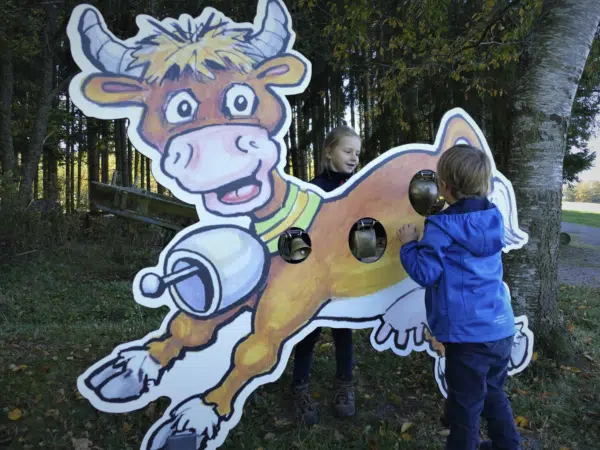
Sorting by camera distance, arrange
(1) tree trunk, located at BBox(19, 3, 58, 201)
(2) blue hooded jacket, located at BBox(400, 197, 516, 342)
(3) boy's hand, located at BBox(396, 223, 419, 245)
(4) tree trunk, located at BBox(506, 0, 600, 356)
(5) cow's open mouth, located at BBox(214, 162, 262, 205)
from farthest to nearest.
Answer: (1) tree trunk, located at BBox(19, 3, 58, 201) → (4) tree trunk, located at BBox(506, 0, 600, 356) → (3) boy's hand, located at BBox(396, 223, 419, 245) → (5) cow's open mouth, located at BBox(214, 162, 262, 205) → (2) blue hooded jacket, located at BBox(400, 197, 516, 342)

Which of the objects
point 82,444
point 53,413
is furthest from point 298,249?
point 53,413

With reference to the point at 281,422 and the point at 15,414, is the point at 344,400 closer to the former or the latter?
the point at 281,422

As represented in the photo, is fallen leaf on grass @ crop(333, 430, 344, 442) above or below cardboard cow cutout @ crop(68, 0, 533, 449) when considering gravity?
below

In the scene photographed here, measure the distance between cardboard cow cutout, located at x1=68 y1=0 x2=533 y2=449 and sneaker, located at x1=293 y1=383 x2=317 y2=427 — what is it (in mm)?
500

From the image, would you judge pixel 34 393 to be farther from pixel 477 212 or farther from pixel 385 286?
pixel 477 212

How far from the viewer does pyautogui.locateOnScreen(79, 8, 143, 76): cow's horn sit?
2.09m

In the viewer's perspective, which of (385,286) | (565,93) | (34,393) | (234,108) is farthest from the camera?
(565,93)

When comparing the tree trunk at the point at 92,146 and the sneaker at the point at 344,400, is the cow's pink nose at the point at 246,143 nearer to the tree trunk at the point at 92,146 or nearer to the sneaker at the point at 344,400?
the sneaker at the point at 344,400

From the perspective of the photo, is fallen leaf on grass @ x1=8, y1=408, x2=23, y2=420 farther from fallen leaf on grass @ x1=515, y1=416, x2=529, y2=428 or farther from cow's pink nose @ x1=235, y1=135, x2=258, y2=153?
fallen leaf on grass @ x1=515, y1=416, x2=529, y2=428

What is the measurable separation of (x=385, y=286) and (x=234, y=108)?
129cm

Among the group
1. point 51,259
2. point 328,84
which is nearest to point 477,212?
point 51,259

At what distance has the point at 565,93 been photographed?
136 inches

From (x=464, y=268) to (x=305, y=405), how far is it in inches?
54.7

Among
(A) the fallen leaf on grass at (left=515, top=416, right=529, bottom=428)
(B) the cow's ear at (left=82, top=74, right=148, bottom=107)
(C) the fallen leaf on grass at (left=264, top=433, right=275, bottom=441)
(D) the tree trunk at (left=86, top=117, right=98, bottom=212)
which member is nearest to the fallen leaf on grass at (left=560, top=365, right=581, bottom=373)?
(A) the fallen leaf on grass at (left=515, top=416, right=529, bottom=428)
